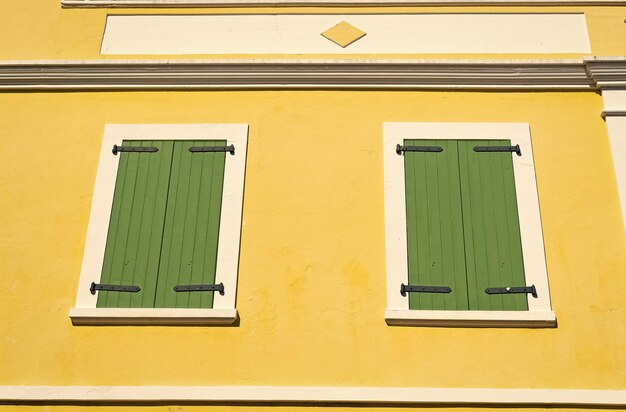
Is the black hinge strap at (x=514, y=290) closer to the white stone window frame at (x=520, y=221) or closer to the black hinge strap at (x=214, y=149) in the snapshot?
the white stone window frame at (x=520, y=221)

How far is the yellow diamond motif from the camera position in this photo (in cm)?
778

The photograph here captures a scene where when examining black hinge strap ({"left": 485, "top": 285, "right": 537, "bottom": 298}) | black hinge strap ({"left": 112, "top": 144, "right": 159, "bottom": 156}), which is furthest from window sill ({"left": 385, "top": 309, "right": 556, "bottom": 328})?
black hinge strap ({"left": 112, "top": 144, "right": 159, "bottom": 156})

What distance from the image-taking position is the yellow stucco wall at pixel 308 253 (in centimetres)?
602

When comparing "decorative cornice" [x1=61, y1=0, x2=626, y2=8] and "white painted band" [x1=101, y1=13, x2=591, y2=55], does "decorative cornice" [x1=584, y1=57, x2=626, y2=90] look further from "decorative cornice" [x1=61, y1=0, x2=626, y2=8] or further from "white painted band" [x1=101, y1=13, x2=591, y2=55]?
A: "decorative cornice" [x1=61, y1=0, x2=626, y2=8]

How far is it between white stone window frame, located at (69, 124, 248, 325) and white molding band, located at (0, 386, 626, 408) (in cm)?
53

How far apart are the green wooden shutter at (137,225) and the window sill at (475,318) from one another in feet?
6.34

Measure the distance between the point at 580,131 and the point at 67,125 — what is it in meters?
4.49

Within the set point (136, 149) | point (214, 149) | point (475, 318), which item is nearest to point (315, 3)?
point (214, 149)

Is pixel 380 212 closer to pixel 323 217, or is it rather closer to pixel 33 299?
pixel 323 217

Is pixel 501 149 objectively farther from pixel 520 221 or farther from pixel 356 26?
pixel 356 26

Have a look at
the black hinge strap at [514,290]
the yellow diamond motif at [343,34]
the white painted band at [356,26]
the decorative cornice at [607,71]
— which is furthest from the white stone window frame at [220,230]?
the decorative cornice at [607,71]

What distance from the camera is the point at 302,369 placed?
6035 mm

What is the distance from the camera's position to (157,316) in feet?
20.2

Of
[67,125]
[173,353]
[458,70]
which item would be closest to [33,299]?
[173,353]
